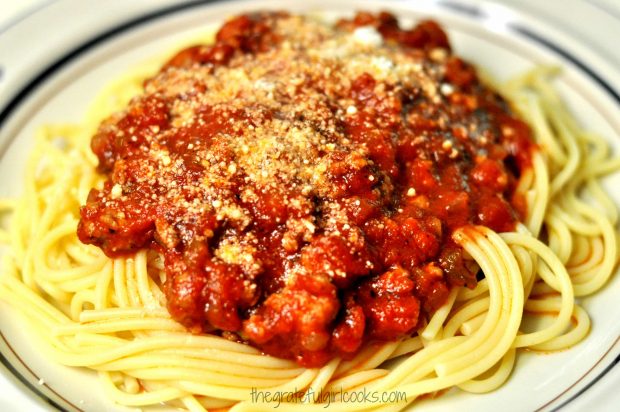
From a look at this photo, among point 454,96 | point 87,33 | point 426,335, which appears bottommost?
point 426,335

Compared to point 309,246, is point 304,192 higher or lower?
higher

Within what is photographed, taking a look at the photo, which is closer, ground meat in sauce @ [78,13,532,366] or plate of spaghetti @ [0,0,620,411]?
ground meat in sauce @ [78,13,532,366]

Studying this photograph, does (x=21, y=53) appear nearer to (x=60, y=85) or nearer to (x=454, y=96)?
(x=60, y=85)

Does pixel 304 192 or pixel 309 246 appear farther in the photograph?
pixel 304 192

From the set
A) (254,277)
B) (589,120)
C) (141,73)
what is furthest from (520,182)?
(141,73)

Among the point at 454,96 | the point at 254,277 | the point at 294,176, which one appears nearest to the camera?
the point at 254,277
